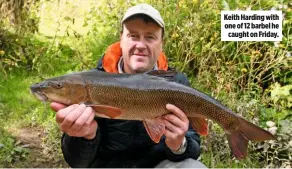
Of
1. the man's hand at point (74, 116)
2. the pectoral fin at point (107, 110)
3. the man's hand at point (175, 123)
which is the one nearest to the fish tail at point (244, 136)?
the man's hand at point (175, 123)

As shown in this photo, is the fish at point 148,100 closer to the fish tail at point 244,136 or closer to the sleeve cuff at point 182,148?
the fish tail at point 244,136

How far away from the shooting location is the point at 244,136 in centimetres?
238

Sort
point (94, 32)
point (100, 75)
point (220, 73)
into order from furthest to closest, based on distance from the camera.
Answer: point (94, 32)
point (220, 73)
point (100, 75)

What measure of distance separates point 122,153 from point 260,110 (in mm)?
1852

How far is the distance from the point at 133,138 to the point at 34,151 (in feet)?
5.53

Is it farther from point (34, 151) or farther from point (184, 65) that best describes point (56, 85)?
point (184, 65)

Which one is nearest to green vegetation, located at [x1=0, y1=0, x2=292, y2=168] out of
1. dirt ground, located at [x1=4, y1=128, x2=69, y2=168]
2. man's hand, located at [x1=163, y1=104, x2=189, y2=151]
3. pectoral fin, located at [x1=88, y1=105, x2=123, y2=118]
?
dirt ground, located at [x1=4, y1=128, x2=69, y2=168]

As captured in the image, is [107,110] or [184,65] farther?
[184,65]

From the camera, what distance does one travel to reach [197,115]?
236cm

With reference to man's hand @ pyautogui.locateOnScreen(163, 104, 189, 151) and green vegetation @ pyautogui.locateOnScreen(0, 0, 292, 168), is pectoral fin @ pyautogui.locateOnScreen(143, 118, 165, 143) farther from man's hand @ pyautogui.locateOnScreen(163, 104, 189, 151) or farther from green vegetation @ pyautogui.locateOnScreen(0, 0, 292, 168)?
green vegetation @ pyautogui.locateOnScreen(0, 0, 292, 168)

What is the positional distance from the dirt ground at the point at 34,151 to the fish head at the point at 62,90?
69.9 inches

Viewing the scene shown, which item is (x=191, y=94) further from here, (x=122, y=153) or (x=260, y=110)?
(x=260, y=110)

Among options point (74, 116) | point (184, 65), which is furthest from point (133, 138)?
point (184, 65)

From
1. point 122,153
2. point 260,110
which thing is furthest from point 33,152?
point 260,110
